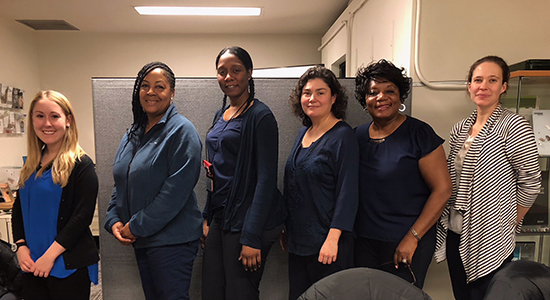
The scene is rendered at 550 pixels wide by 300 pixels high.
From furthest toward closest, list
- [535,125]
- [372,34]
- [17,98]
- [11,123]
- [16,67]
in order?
[16,67] < [17,98] < [11,123] < [372,34] < [535,125]

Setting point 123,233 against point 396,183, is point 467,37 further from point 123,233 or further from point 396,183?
point 123,233

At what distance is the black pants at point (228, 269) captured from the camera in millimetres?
1425

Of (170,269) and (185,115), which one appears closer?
(170,269)

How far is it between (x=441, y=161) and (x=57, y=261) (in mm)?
1669

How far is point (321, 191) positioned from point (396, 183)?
1.10ft

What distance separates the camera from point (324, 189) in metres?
1.42

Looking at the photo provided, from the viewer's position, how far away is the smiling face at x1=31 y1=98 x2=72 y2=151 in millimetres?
1403

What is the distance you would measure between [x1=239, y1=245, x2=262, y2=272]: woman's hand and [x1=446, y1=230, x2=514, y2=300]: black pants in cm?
98

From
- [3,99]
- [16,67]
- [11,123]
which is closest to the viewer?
[3,99]

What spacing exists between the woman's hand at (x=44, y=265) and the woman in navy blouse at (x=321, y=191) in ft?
3.26

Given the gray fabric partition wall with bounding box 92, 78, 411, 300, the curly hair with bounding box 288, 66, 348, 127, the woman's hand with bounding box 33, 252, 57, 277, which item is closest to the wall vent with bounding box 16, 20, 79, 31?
the gray fabric partition wall with bounding box 92, 78, 411, 300

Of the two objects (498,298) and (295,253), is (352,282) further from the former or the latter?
(295,253)

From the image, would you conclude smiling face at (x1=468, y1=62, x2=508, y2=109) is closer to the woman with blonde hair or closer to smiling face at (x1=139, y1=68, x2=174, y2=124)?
smiling face at (x1=139, y1=68, x2=174, y2=124)

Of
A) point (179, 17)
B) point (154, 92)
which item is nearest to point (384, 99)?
point (154, 92)
